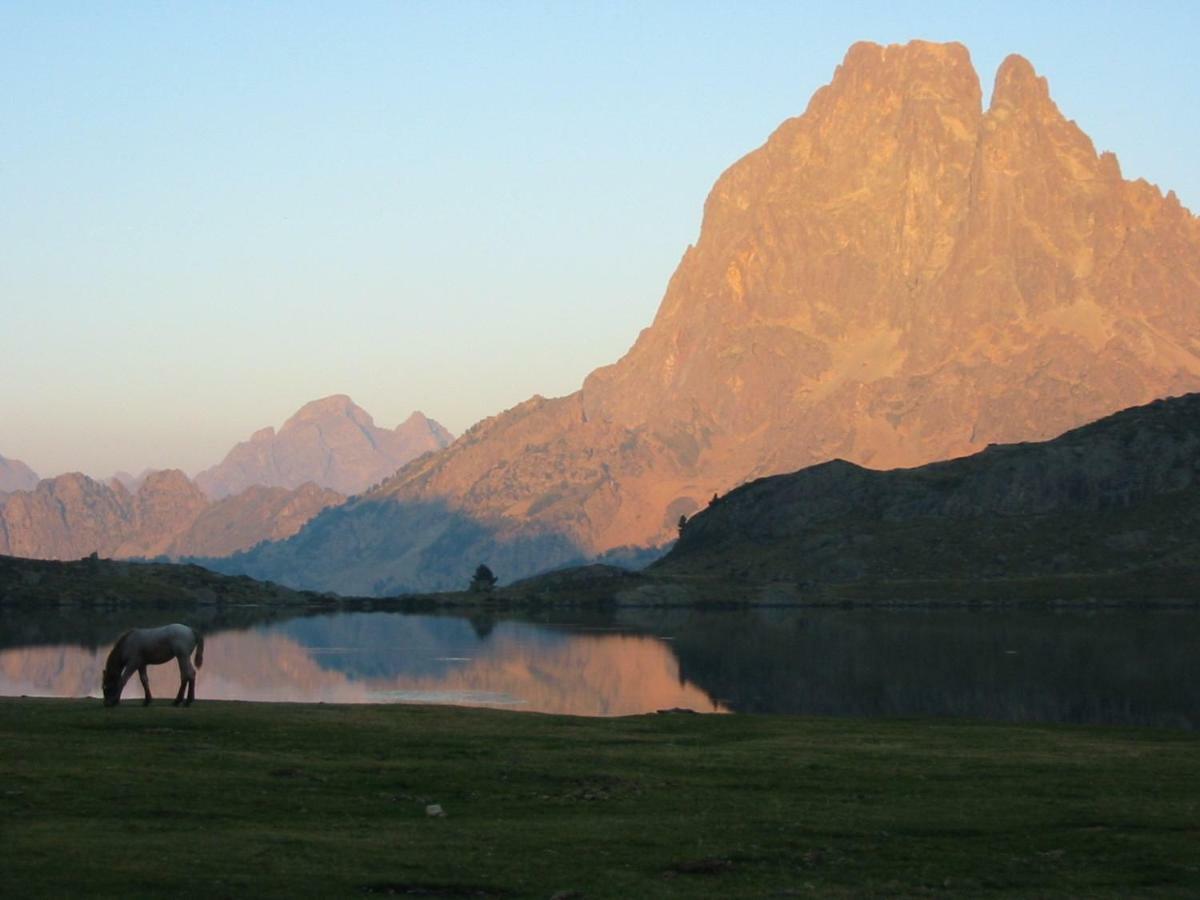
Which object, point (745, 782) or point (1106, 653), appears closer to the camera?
point (745, 782)

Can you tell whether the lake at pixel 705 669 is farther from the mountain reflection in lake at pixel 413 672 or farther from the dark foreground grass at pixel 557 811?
the dark foreground grass at pixel 557 811

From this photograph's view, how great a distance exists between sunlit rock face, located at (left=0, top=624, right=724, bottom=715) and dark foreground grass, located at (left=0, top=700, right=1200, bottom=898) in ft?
141

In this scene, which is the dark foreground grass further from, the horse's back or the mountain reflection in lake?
the mountain reflection in lake

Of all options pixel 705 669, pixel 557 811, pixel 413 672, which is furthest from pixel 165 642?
pixel 705 669

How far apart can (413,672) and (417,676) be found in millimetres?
4969

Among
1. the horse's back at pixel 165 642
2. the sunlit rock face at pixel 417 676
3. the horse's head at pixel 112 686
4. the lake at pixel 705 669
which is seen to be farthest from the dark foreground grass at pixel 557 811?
the sunlit rock face at pixel 417 676

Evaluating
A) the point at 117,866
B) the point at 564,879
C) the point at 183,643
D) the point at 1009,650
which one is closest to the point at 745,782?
the point at 564,879

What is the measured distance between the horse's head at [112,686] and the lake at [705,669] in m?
19.8

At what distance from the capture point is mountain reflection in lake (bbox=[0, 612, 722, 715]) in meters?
102

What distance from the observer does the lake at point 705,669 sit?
9750 centimetres

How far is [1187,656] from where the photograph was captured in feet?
429

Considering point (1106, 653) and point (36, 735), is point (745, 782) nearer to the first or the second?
point (36, 735)

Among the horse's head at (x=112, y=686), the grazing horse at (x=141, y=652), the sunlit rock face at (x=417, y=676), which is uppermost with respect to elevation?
the grazing horse at (x=141, y=652)

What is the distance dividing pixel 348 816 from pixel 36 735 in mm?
14315
